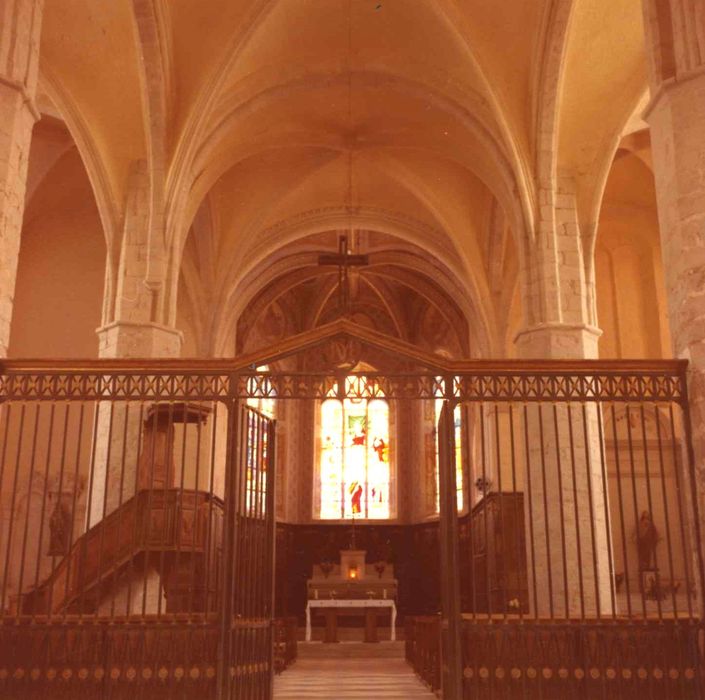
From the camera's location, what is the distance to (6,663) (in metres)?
6.18

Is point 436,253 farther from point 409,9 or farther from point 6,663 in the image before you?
point 6,663

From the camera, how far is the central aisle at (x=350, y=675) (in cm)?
876

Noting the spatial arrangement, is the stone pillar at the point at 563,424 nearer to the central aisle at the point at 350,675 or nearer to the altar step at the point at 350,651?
the central aisle at the point at 350,675

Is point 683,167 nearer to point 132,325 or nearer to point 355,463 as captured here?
point 132,325

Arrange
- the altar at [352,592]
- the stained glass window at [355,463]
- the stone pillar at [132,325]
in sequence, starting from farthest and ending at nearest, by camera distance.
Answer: the stained glass window at [355,463] < the altar at [352,592] < the stone pillar at [132,325]

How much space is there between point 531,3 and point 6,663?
10131 millimetres

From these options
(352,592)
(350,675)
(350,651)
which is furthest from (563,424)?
(352,592)

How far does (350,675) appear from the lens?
37.5 ft

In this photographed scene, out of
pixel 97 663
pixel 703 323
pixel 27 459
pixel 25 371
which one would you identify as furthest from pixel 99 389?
pixel 27 459

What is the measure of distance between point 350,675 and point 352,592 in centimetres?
965

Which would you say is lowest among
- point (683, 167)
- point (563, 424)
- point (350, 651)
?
point (350, 651)

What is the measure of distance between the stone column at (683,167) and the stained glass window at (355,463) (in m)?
18.3

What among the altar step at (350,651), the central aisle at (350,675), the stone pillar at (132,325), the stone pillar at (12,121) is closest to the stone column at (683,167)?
the central aisle at (350,675)

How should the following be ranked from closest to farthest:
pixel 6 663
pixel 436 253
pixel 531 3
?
pixel 6 663 < pixel 531 3 < pixel 436 253
